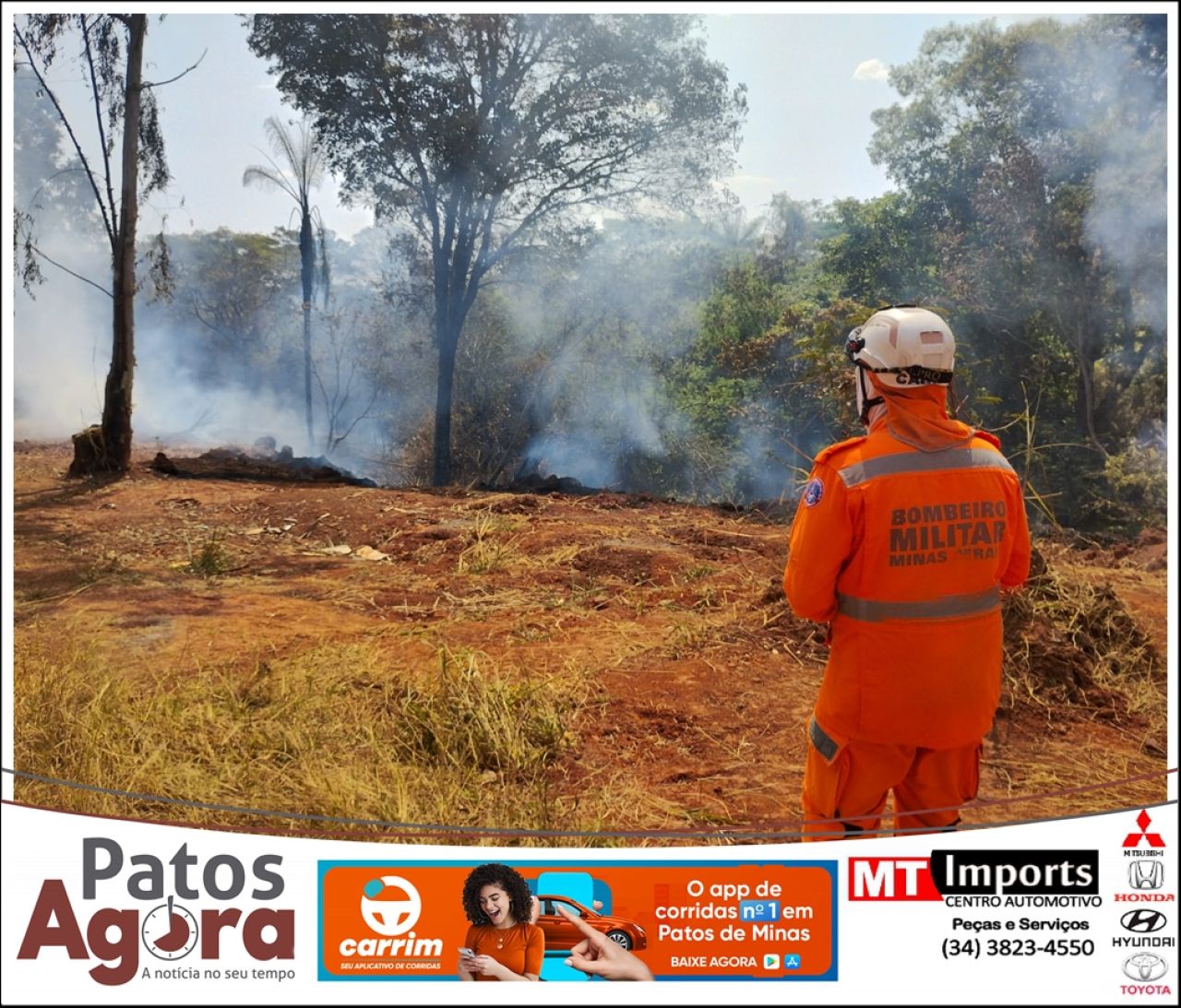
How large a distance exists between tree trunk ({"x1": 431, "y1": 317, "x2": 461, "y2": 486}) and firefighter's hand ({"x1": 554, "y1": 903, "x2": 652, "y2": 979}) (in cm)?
660

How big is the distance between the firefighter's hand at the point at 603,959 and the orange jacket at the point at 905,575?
1.01 m

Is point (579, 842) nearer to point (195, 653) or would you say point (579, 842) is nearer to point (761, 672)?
point (761, 672)

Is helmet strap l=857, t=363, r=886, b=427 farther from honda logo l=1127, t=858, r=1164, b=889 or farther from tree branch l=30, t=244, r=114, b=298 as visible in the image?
tree branch l=30, t=244, r=114, b=298

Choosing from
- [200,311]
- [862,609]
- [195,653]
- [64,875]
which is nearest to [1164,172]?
[862,609]

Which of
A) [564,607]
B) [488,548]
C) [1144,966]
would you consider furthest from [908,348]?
[488,548]

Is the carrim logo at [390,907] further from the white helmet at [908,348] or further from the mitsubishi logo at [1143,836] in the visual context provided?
the mitsubishi logo at [1143,836]

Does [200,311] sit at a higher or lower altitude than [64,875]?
higher

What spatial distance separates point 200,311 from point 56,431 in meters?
1.95

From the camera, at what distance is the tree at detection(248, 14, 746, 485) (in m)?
7.21

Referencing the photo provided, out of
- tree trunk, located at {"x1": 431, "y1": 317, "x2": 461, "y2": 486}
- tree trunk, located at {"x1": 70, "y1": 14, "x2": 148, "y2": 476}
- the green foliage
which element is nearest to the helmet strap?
tree trunk, located at {"x1": 70, "y1": 14, "x2": 148, "y2": 476}

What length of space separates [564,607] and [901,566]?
3.60m

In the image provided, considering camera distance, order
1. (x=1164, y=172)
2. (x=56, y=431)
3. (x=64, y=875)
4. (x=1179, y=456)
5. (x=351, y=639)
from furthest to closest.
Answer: (x=56, y=431) < (x=1164, y=172) < (x=351, y=639) < (x=1179, y=456) < (x=64, y=875)

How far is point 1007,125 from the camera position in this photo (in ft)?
23.4

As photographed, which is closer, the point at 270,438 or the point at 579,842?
the point at 579,842
